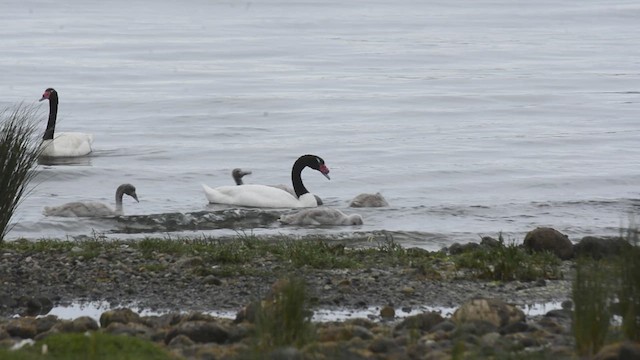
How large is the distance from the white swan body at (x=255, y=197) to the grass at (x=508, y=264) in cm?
650

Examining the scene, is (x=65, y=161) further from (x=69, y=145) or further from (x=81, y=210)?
(x=81, y=210)

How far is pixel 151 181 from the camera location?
22.4 m

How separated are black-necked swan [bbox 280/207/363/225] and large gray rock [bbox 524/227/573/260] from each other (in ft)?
14.4

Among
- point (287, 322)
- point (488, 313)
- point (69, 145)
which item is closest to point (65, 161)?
point (69, 145)

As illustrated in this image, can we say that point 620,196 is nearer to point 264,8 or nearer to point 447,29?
point 447,29

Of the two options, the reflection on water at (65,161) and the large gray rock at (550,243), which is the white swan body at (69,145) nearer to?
the reflection on water at (65,161)

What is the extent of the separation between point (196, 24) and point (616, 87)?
32126mm

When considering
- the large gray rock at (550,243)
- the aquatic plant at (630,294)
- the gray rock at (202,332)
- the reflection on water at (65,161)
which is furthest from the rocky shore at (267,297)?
the reflection on water at (65,161)

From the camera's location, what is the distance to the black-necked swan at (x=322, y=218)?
17.7 meters

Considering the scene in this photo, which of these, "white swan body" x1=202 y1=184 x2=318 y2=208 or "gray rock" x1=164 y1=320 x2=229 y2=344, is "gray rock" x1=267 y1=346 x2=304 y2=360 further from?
"white swan body" x1=202 y1=184 x2=318 y2=208

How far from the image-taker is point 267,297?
30.4 ft

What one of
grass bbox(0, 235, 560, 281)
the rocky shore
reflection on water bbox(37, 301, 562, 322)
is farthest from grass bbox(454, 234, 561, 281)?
reflection on water bbox(37, 301, 562, 322)

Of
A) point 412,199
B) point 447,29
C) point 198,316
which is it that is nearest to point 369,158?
point 412,199

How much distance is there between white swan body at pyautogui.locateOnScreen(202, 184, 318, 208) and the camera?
19.3 m
